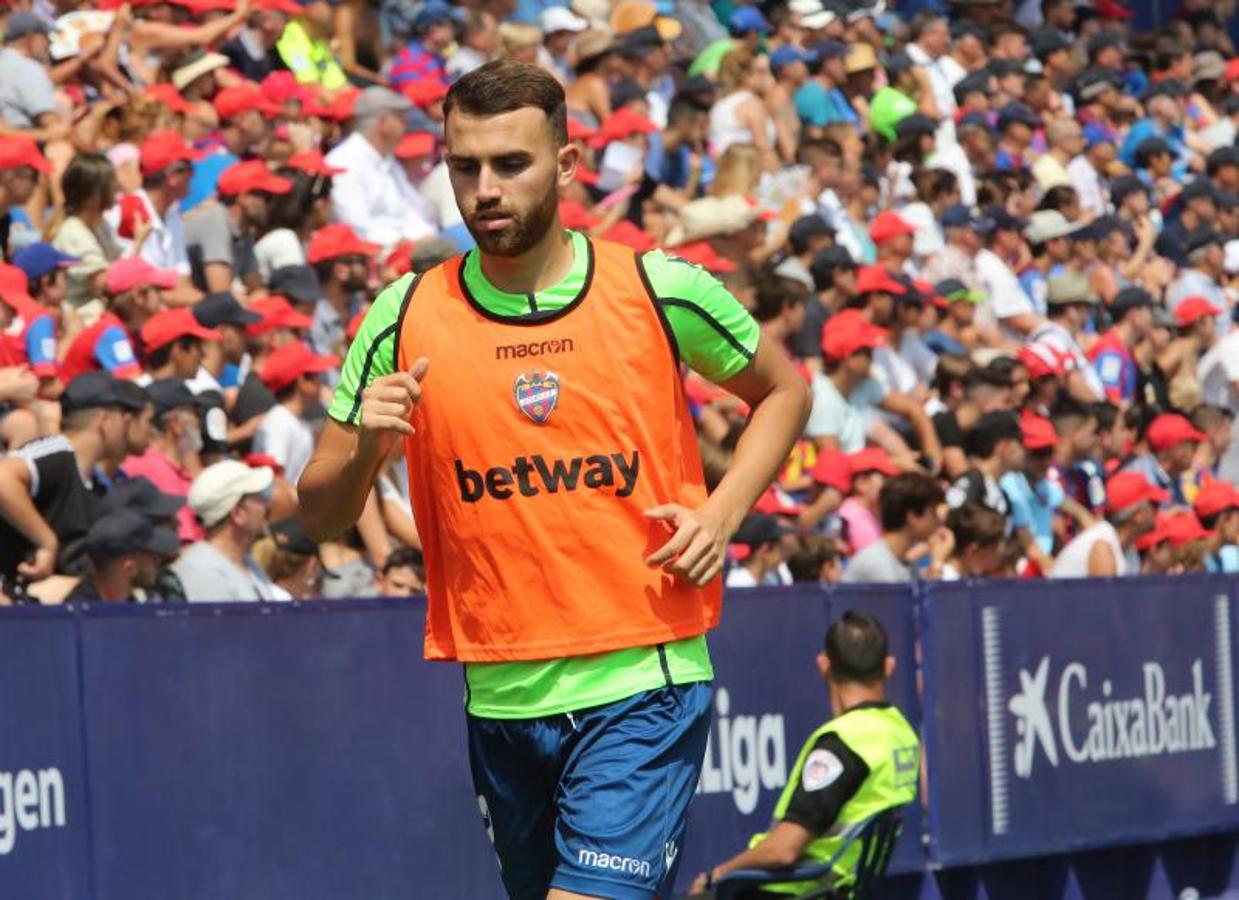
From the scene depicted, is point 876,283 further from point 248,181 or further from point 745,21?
point 745,21

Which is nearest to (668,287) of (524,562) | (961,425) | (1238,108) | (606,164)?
(524,562)

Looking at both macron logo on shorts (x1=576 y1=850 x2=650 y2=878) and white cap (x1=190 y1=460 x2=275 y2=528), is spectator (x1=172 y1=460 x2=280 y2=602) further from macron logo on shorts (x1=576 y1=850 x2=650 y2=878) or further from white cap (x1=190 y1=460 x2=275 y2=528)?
macron logo on shorts (x1=576 y1=850 x2=650 y2=878)

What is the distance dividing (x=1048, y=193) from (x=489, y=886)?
471 inches

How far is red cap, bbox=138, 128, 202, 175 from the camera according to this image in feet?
40.7

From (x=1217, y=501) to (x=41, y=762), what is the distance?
30.5 ft

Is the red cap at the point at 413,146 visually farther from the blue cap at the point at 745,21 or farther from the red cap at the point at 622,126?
→ the blue cap at the point at 745,21

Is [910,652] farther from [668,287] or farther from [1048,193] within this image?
[1048,193]

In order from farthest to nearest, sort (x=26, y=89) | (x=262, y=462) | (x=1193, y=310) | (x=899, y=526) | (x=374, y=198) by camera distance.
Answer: (x=1193, y=310) < (x=374, y=198) < (x=26, y=89) < (x=899, y=526) < (x=262, y=462)

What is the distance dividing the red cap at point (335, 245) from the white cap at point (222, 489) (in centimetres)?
321

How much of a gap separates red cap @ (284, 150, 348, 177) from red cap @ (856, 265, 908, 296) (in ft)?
10.3

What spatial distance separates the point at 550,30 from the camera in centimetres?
1720

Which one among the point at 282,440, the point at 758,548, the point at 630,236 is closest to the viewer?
the point at 282,440

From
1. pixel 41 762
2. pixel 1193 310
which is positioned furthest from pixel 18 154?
pixel 1193 310

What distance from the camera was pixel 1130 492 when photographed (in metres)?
14.9
